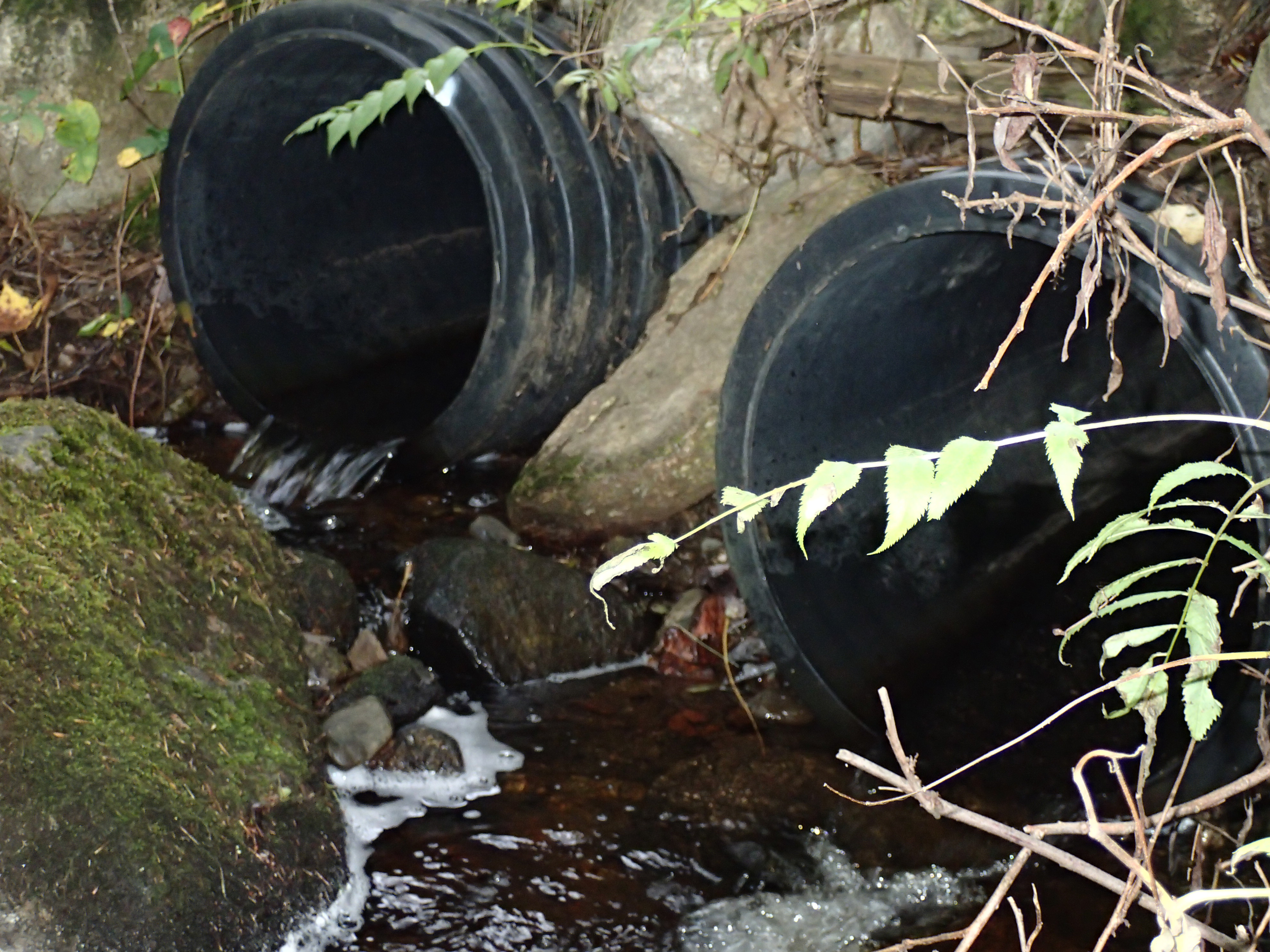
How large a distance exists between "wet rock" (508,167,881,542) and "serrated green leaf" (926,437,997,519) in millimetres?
2661

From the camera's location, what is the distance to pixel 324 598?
3277 mm

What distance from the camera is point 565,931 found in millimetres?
2379

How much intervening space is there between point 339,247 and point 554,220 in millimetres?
1423

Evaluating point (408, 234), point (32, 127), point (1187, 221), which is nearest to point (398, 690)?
point (1187, 221)

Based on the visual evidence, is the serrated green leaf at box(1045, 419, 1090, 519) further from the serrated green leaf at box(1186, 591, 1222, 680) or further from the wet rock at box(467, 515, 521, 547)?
the wet rock at box(467, 515, 521, 547)

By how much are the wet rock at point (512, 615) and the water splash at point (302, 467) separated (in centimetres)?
95

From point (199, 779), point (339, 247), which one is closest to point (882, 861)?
point (199, 779)

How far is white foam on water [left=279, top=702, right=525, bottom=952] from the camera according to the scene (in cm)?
232

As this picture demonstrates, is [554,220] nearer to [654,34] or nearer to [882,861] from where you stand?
[654,34]

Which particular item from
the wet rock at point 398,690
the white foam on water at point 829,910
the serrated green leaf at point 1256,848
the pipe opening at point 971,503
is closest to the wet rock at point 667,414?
the pipe opening at point 971,503

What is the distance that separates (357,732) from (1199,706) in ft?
6.64

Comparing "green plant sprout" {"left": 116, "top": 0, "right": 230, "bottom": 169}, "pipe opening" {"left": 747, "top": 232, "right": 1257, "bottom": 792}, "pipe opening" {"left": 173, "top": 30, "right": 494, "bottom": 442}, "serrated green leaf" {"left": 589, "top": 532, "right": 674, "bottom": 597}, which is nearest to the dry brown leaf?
"serrated green leaf" {"left": 589, "top": 532, "right": 674, "bottom": 597}

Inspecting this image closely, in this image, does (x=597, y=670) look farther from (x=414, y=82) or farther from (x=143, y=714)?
(x=414, y=82)

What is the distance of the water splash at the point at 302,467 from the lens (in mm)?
4352
